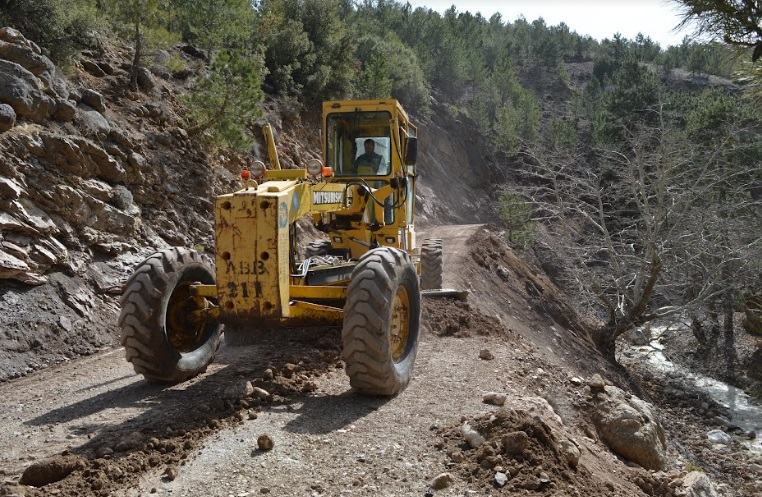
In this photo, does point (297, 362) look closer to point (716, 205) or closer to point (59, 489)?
point (59, 489)

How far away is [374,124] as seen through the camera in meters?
9.46

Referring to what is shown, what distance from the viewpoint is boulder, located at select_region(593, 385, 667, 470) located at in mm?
7625

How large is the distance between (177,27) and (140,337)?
20.3m

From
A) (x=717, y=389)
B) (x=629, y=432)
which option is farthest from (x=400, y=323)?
(x=717, y=389)

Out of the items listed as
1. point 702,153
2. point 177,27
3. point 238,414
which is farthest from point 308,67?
point 238,414

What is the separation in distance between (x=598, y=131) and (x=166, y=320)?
32.6 meters

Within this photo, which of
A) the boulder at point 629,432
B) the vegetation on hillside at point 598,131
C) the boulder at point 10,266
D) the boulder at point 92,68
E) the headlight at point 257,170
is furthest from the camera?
the vegetation on hillside at point 598,131

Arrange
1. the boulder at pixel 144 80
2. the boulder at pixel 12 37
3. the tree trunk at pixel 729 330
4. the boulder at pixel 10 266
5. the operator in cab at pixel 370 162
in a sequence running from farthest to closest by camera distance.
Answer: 1. the tree trunk at pixel 729 330
2. the boulder at pixel 144 80
3. the boulder at pixel 12 37
4. the operator in cab at pixel 370 162
5. the boulder at pixel 10 266

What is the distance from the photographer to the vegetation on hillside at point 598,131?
14.2m

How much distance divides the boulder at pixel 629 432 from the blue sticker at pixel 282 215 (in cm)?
465

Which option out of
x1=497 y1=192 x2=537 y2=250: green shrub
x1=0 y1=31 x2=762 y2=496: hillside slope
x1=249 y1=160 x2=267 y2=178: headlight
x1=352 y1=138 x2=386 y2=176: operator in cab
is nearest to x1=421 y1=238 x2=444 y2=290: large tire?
x1=0 y1=31 x2=762 y2=496: hillside slope

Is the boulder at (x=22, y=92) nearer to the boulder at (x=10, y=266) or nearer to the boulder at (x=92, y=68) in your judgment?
the boulder at (x=10, y=266)

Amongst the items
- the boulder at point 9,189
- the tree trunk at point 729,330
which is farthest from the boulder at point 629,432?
the tree trunk at point 729,330

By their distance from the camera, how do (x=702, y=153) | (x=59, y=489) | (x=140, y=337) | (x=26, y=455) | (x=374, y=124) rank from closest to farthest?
1. (x=59, y=489)
2. (x=26, y=455)
3. (x=140, y=337)
4. (x=374, y=124)
5. (x=702, y=153)
